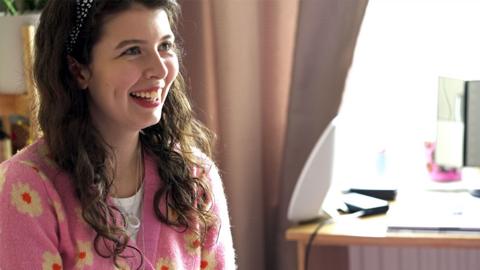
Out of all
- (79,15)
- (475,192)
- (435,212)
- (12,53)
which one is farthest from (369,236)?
(12,53)

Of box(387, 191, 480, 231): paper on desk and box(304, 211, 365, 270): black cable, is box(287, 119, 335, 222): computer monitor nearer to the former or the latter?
box(304, 211, 365, 270): black cable

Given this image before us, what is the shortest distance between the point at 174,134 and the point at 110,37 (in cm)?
30

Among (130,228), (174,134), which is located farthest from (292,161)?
(130,228)

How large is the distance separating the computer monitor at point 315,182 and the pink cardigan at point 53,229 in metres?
0.35

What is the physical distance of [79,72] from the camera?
1.35m

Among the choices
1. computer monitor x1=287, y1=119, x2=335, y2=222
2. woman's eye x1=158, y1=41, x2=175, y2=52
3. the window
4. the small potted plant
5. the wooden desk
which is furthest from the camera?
the window

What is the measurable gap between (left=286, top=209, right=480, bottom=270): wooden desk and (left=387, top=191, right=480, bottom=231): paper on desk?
22 millimetres

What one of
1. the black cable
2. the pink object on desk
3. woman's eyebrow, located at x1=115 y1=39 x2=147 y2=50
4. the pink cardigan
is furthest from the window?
woman's eyebrow, located at x1=115 y1=39 x2=147 y2=50

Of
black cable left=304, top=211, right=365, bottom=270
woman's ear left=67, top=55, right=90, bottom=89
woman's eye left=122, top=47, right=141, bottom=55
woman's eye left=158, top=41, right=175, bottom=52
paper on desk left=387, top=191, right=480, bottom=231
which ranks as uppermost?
woman's eye left=158, top=41, right=175, bottom=52

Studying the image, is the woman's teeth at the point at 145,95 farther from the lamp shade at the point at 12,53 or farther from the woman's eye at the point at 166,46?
the lamp shade at the point at 12,53

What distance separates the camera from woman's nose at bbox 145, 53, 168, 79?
52.7 inches

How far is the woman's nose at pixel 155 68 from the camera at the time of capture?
1340 millimetres

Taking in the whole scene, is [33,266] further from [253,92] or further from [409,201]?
[409,201]

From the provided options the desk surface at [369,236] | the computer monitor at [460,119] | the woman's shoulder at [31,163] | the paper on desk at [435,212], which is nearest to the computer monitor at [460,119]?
the computer monitor at [460,119]
